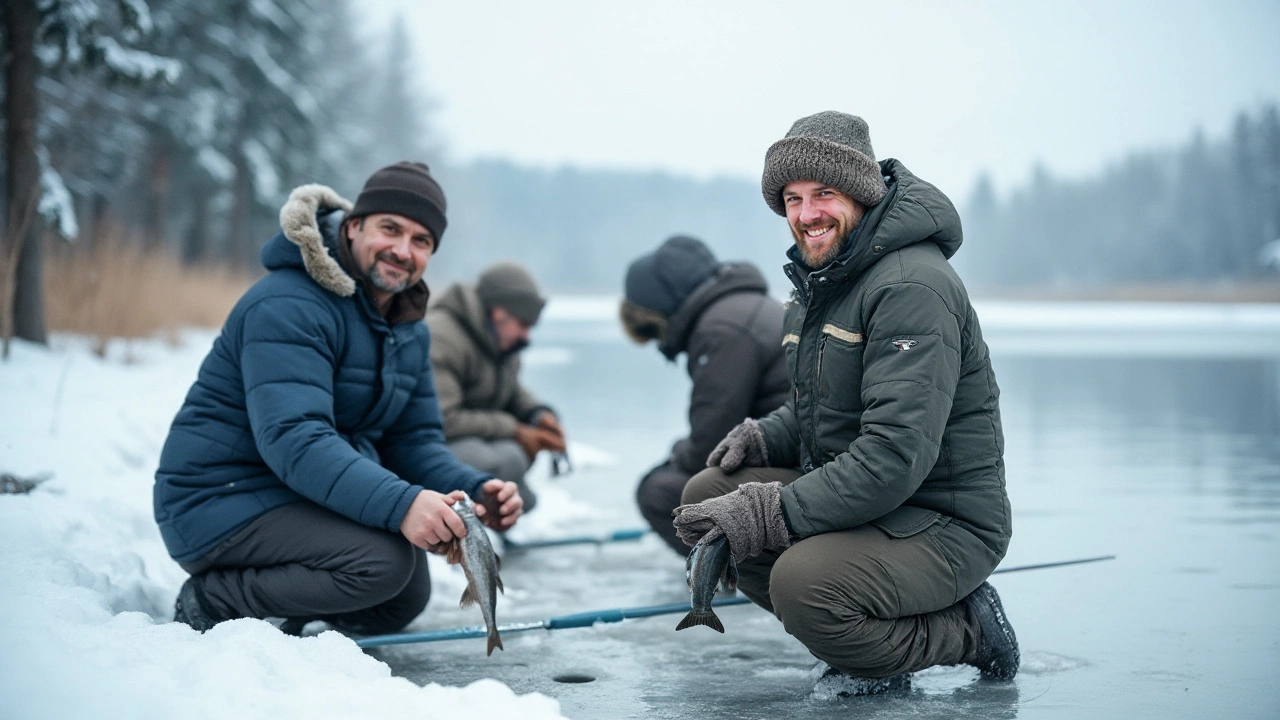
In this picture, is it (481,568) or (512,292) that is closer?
(481,568)

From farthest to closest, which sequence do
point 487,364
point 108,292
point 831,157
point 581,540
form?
1. point 108,292
2. point 487,364
3. point 581,540
4. point 831,157

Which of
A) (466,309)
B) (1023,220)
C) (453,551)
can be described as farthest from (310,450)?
(1023,220)

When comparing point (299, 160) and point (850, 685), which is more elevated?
point (299, 160)

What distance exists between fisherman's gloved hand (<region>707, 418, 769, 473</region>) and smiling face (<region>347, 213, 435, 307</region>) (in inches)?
50.6

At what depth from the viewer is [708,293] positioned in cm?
475

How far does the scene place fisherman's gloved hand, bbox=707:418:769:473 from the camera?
3787 mm

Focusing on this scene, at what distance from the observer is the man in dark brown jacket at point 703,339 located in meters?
4.46

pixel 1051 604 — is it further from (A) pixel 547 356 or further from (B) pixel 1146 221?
(B) pixel 1146 221

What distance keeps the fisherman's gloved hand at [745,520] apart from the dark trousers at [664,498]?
1.46 m

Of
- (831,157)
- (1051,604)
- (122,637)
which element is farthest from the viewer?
(1051,604)

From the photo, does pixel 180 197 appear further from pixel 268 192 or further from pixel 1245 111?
pixel 1245 111

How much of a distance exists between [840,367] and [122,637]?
7.19ft

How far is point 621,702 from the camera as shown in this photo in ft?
10.7

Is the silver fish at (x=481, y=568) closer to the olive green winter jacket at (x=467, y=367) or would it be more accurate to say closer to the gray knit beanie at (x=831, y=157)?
the gray knit beanie at (x=831, y=157)
